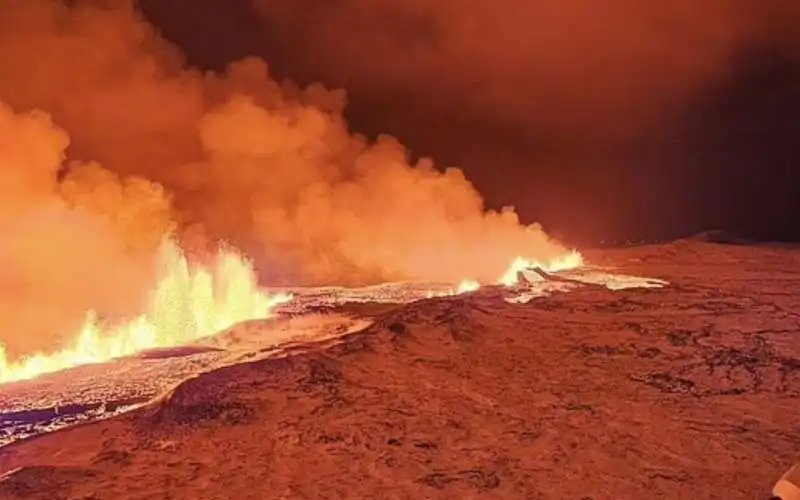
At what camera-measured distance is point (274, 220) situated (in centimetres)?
3519

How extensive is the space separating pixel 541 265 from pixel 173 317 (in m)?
18.5

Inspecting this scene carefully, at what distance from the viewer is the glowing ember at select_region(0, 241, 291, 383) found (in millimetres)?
14695

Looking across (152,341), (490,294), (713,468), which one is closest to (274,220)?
(490,294)

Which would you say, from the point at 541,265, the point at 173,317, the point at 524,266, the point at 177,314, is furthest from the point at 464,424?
the point at 541,265

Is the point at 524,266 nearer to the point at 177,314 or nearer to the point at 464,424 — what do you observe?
the point at 177,314

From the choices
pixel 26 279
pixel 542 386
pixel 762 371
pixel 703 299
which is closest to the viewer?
pixel 542 386

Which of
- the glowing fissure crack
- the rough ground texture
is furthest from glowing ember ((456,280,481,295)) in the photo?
the rough ground texture

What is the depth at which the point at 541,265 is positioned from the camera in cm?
3284

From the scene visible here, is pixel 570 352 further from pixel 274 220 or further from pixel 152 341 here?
pixel 274 220

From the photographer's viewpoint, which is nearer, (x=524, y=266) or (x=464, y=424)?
(x=464, y=424)

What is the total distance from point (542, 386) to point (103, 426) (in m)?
6.01

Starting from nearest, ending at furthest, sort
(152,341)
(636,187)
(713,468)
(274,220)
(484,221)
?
(713,468)
(152,341)
(274,220)
(484,221)
(636,187)

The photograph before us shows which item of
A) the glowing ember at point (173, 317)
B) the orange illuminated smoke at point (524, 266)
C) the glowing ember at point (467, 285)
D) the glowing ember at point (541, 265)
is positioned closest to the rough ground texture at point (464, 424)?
the glowing ember at point (173, 317)

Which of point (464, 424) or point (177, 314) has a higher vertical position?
point (177, 314)
